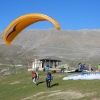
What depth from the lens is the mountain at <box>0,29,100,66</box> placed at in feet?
314

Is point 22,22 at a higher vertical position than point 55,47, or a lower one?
lower

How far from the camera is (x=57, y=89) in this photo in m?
28.2

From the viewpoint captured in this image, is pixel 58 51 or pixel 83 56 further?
pixel 58 51

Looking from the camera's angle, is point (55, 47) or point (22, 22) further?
point (55, 47)

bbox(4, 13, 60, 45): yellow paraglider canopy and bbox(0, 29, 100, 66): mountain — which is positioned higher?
bbox(0, 29, 100, 66): mountain

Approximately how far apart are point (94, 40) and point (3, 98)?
118 meters

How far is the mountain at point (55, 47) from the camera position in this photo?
95.8m

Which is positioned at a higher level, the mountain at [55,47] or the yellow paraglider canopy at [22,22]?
the mountain at [55,47]

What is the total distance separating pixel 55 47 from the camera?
4825 inches

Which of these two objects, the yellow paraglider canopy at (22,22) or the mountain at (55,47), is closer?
the yellow paraglider canopy at (22,22)

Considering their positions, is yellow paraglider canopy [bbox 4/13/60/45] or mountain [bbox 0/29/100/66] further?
mountain [bbox 0/29/100/66]

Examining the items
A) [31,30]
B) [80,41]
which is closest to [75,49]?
[80,41]

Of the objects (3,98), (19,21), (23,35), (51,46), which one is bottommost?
(3,98)

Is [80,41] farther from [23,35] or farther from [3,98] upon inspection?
[3,98]
